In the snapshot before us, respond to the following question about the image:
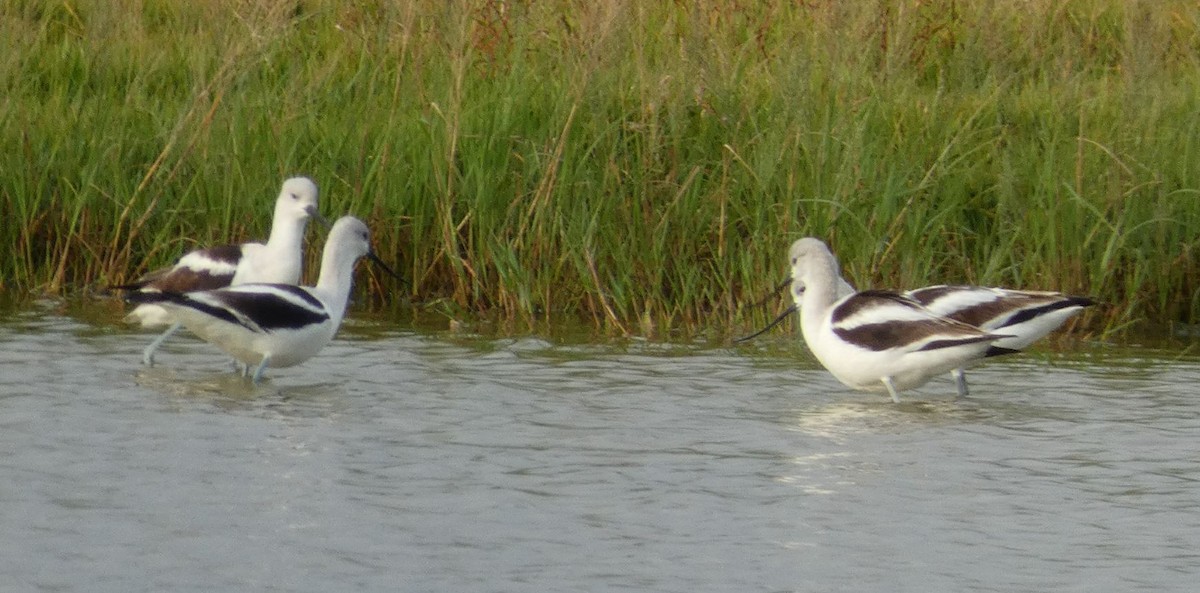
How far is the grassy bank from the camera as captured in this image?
9.34 meters

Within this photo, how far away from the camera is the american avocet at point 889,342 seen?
7758 mm

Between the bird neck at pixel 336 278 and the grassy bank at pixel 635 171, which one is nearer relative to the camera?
the bird neck at pixel 336 278

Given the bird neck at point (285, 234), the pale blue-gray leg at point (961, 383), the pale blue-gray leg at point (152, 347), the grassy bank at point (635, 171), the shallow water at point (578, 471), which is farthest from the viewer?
the grassy bank at point (635, 171)

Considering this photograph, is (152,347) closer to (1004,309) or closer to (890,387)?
(890,387)

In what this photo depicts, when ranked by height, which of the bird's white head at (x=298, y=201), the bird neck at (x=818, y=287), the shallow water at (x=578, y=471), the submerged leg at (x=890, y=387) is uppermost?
the bird's white head at (x=298, y=201)

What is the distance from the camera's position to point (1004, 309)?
8.18 metres

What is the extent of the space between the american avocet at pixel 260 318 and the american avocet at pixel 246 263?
559 millimetres

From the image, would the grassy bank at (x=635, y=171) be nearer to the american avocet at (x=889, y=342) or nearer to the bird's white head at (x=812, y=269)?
the bird's white head at (x=812, y=269)

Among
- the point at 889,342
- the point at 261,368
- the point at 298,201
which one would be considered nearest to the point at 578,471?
the point at 889,342

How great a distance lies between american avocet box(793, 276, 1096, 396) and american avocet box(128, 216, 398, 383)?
2.46 m

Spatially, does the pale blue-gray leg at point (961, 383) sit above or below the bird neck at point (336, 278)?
below

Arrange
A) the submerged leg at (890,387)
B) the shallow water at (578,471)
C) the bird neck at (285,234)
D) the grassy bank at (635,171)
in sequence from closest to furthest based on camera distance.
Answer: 1. the shallow water at (578,471)
2. the submerged leg at (890,387)
3. the bird neck at (285,234)
4. the grassy bank at (635,171)

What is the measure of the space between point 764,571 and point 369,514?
125 centimetres

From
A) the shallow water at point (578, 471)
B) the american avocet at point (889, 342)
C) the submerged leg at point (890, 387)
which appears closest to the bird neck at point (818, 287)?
the american avocet at point (889, 342)
